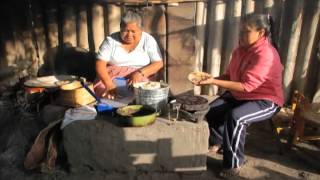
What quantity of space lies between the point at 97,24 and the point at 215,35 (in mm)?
1858

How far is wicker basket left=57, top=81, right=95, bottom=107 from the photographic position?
4695 mm

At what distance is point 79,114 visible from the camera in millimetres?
4387

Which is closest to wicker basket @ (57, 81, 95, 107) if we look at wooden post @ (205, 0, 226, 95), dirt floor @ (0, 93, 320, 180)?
dirt floor @ (0, 93, 320, 180)

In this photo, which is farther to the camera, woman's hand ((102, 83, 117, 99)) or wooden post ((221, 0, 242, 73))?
wooden post ((221, 0, 242, 73))

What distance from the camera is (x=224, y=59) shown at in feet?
19.6

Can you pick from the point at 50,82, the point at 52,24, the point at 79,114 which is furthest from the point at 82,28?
the point at 79,114

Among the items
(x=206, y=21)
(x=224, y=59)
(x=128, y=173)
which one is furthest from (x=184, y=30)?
(x=128, y=173)

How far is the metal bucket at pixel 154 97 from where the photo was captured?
4312 millimetres

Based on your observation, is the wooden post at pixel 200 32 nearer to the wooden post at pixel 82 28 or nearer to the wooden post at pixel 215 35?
the wooden post at pixel 215 35

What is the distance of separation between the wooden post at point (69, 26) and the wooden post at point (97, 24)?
34cm

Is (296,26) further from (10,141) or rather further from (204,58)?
(10,141)

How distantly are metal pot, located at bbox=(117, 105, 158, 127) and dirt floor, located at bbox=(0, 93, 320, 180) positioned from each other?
26.0 inches

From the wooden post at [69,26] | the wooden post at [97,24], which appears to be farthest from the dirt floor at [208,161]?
the wooden post at [97,24]

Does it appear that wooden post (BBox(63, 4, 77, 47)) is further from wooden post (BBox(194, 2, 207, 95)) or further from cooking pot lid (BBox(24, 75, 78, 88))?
wooden post (BBox(194, 2, 207, 95))
